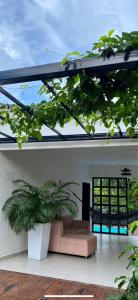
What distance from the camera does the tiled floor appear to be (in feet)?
14.7

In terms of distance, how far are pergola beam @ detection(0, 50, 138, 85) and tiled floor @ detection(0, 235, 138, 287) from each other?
3.49m

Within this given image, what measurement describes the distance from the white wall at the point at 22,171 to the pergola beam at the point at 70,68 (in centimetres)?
394

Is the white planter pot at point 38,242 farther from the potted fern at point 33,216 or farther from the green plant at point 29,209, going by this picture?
the green plant at point 29,209

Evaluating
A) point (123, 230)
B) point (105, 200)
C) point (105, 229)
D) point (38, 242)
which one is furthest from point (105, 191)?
point (38, 242)

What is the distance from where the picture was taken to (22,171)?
6.52 m

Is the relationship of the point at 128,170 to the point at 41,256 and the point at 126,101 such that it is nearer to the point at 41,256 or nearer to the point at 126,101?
the point at 41,256

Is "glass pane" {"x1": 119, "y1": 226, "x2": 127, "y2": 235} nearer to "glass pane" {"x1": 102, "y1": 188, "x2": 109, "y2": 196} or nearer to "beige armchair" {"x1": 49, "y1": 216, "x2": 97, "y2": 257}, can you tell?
"glass pane" {"x1": 102, "y1": 188, "x2": 109, "y2": 196}

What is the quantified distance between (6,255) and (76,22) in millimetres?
4855

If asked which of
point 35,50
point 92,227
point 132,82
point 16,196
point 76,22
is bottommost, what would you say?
point 92,227

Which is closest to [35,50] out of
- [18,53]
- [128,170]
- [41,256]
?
[18,53]

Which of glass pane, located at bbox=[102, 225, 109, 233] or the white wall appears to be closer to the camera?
the white wall

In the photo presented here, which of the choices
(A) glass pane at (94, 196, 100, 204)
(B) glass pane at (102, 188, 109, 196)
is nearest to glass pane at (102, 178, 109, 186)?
(B) glass pane at (102, 188, 109, 196)

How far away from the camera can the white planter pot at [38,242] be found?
5.71 meters

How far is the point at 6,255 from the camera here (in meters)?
5.68
